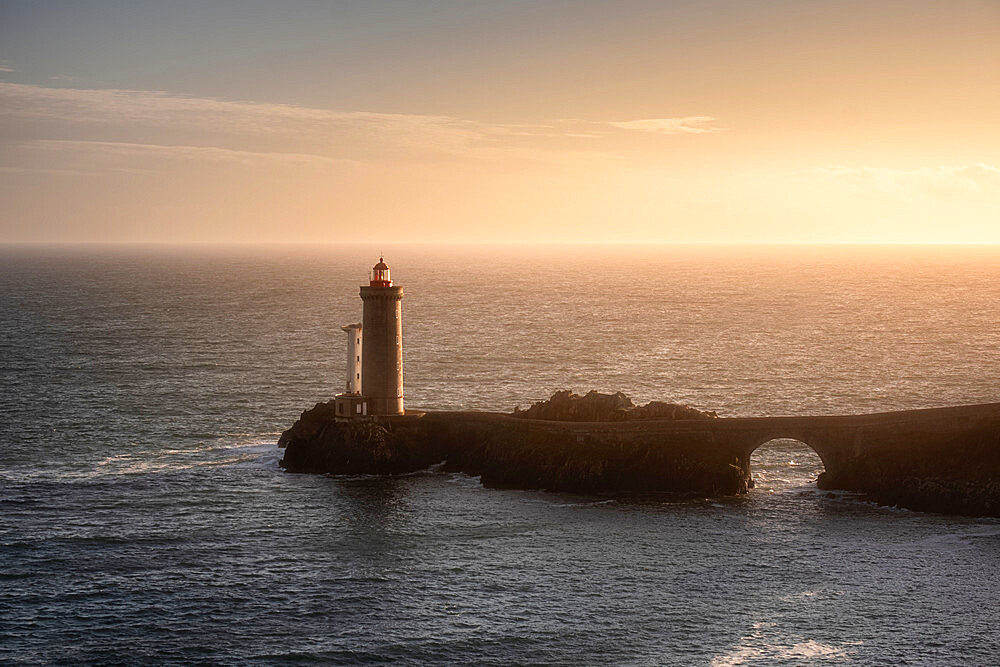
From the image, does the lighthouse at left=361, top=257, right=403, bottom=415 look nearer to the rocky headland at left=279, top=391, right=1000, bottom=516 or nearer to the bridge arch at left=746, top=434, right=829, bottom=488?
the rocky headland at left=279, top=391, right=1000, bottom=516

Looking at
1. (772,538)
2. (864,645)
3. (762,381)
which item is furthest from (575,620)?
(762,381)

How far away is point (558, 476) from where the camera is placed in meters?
62.3

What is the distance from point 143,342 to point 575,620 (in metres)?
96.9

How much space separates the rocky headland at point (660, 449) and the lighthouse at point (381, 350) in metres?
2.27

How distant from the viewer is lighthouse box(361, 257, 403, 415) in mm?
70938

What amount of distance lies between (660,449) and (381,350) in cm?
1874

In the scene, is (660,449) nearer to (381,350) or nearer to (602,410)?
(602,410)

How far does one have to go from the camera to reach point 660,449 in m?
62.3

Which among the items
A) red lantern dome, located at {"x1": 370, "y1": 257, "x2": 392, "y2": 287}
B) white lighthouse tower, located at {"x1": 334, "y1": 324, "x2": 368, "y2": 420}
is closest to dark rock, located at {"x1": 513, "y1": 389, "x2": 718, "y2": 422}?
white lighthouse tower, located at {"x1": 334, "y1": 324, "x2": 368, "y2": 420}

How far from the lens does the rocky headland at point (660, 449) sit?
58.6 meters

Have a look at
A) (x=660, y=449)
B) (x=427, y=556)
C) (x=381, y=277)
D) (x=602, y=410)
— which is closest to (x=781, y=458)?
(x=660, y=449)

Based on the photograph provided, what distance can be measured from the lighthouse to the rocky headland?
2274 millimetres

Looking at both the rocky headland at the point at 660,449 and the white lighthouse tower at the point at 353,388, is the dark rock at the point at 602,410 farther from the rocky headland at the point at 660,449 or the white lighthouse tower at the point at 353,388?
the white lighthouse tower at the point at 353,388

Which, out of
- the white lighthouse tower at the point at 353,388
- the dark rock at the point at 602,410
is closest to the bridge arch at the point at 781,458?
the dark rock at the point at 602,410
